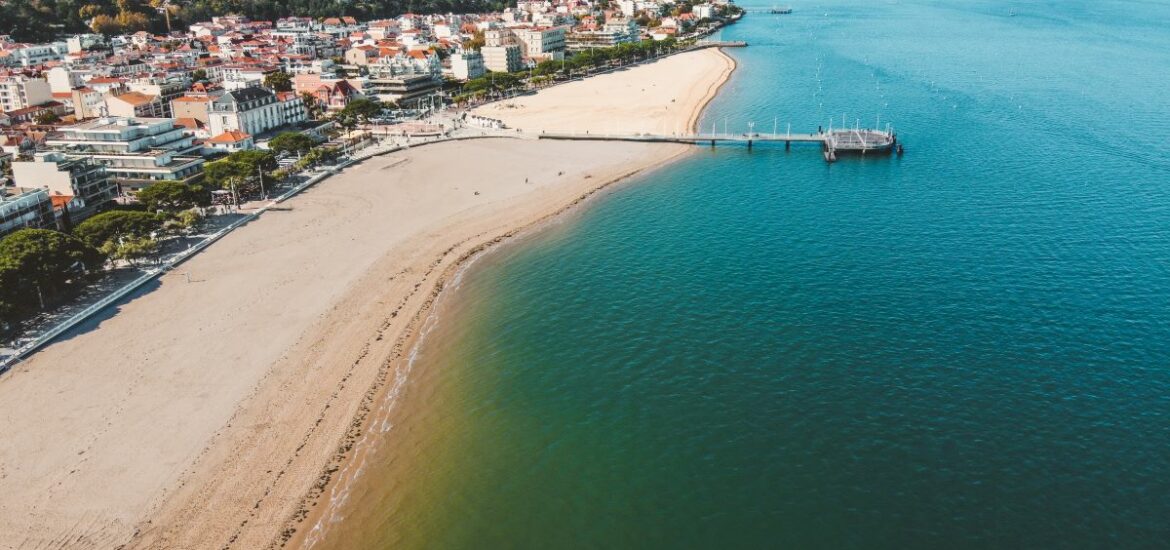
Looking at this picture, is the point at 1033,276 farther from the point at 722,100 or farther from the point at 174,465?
the point at 722,100

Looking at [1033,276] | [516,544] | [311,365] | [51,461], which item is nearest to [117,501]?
[51,461]

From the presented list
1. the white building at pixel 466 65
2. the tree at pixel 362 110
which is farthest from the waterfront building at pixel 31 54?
the tree at pixel 362 110

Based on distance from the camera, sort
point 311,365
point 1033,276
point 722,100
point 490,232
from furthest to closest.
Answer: point 722,100, point 490,232, point 1033,276, point 311,365

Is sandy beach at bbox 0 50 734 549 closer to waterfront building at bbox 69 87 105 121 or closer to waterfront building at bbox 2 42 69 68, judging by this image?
waterfront building at bbox 69 87 105 121

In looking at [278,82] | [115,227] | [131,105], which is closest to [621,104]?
[278,82]

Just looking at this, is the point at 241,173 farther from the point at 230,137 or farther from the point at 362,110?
the point at 362,110

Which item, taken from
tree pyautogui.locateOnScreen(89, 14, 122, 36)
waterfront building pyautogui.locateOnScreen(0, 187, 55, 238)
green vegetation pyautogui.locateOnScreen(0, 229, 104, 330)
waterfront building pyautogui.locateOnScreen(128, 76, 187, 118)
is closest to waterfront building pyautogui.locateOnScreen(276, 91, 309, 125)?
waterfront building pyautogui.locateOnScreen(128, 76, 187, 118)

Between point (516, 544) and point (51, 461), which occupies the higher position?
point (51, 461)
